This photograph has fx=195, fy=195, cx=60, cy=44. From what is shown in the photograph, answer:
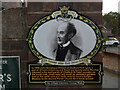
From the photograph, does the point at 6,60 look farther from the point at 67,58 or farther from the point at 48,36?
the point at 67,58

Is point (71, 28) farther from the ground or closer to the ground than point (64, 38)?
farther from the ground

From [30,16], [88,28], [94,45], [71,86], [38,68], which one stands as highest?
[30,16]

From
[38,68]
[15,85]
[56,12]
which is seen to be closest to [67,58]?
[38,68]

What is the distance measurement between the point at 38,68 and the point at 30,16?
117 cm

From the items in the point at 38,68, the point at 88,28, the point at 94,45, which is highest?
the point at 88,28

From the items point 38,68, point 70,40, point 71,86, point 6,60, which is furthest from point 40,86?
point 70,40

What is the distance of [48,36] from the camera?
435cm

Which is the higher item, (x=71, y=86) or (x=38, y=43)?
(x=38, y=43)

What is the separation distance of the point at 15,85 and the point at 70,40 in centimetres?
163

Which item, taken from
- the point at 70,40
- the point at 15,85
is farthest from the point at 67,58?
the point at 15,85

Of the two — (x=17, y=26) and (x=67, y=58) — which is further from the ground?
(x=17, y=26)

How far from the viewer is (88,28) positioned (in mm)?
4340

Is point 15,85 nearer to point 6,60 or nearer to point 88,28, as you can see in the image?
point 6,60

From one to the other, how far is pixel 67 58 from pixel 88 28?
817mm
